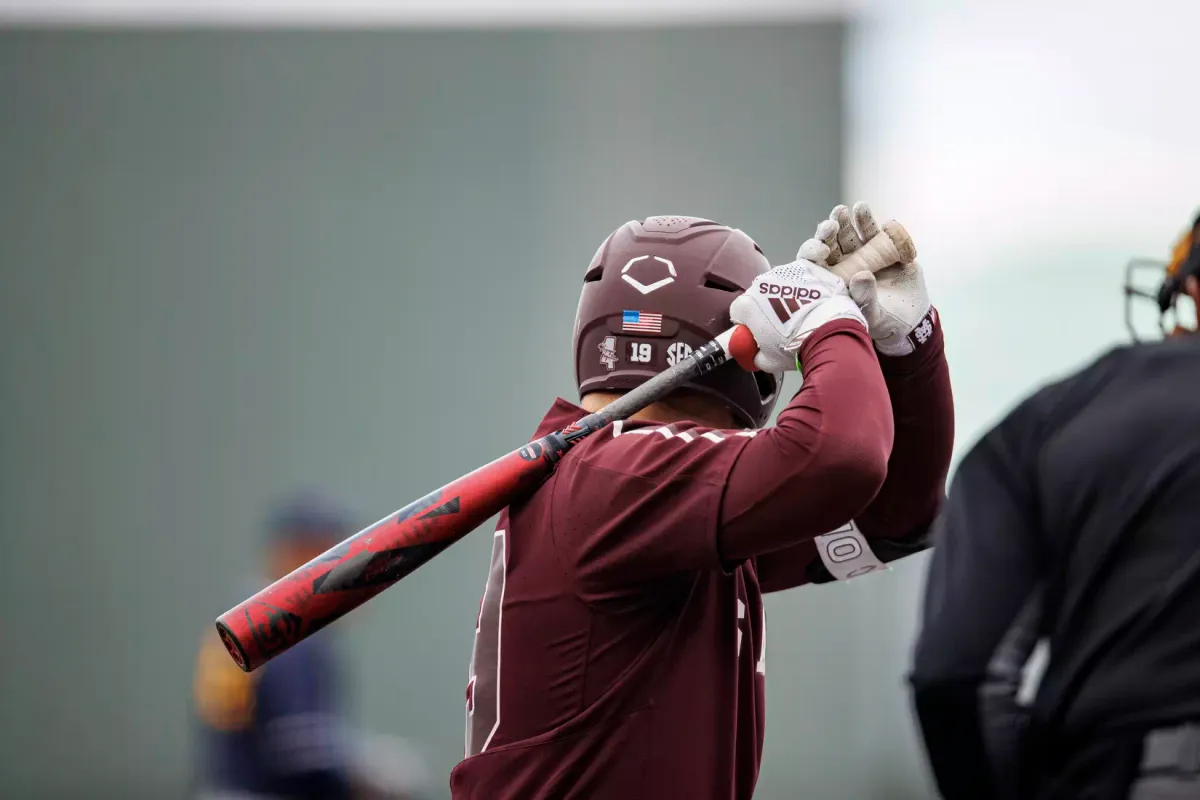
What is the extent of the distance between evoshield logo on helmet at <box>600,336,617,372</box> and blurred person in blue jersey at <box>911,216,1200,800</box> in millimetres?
675

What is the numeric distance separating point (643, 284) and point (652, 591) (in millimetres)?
523

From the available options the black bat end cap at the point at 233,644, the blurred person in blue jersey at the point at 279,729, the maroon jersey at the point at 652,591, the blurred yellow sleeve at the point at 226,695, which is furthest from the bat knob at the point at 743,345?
the blurred yellow sleeve at the point at 226,695

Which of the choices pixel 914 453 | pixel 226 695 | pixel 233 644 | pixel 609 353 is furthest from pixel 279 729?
pixel 914 453

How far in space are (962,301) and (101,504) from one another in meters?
4.94

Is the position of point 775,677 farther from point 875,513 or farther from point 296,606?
point 296,606

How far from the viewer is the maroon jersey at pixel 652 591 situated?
1.56 metres

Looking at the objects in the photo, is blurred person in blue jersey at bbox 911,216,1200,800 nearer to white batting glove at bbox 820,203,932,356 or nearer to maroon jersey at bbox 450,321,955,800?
maroon jersey at bbox 450,321,955,800

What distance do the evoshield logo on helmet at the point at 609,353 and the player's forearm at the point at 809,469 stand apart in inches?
15.6

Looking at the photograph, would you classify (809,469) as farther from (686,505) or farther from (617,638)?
(617,638)

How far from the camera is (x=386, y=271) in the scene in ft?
22.2

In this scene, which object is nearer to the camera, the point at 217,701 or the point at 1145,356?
the point at 1145,356

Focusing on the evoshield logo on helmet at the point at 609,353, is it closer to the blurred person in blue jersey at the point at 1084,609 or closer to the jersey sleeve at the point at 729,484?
the jersey sleeve at the point at 729,484

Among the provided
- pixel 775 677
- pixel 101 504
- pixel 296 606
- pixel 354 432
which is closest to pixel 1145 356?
pixel 296 606

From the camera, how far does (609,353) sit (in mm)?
1944
